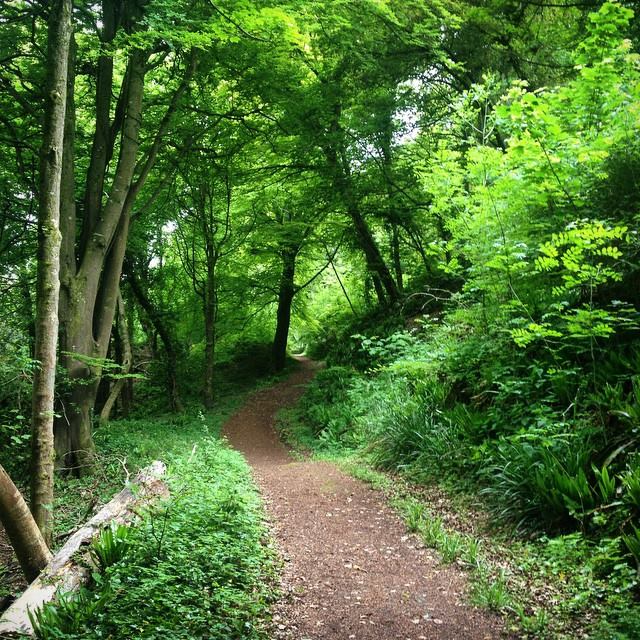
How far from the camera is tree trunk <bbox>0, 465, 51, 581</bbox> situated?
3.92 meters

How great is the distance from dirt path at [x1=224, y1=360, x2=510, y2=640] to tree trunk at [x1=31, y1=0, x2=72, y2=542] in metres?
2.57

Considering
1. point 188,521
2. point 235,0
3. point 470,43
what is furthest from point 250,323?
point 188,521

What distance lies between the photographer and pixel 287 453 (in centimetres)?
1232

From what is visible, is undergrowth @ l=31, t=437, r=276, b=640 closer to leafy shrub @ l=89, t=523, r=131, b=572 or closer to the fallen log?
leafy shrub @ l=89, t=523, r=131, b=572

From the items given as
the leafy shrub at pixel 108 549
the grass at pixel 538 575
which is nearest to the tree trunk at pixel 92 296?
the leafy shrub at pixel 108 549

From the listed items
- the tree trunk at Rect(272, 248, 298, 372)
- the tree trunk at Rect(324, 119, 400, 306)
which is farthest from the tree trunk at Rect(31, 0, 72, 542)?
the tree trunk at Rect(272, 248, 298, 372)

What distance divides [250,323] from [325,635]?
18.5 m

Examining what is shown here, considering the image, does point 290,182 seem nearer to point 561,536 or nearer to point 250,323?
point 250,323

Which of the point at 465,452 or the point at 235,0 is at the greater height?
the point at 235,0

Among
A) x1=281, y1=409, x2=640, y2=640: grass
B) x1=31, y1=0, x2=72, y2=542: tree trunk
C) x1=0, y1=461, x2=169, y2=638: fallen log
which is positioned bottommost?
x1=281, y1=409, x2=640, y2=640: grass

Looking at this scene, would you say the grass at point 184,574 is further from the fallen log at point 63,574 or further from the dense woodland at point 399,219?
the fallen log at point 63,574

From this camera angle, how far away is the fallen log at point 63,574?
345cm

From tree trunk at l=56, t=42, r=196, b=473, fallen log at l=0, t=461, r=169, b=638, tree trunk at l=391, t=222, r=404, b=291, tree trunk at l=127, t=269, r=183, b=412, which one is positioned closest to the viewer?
fallen log at l=0, t=461, r=169, b=638

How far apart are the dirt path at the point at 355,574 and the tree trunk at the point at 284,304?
1201cm
